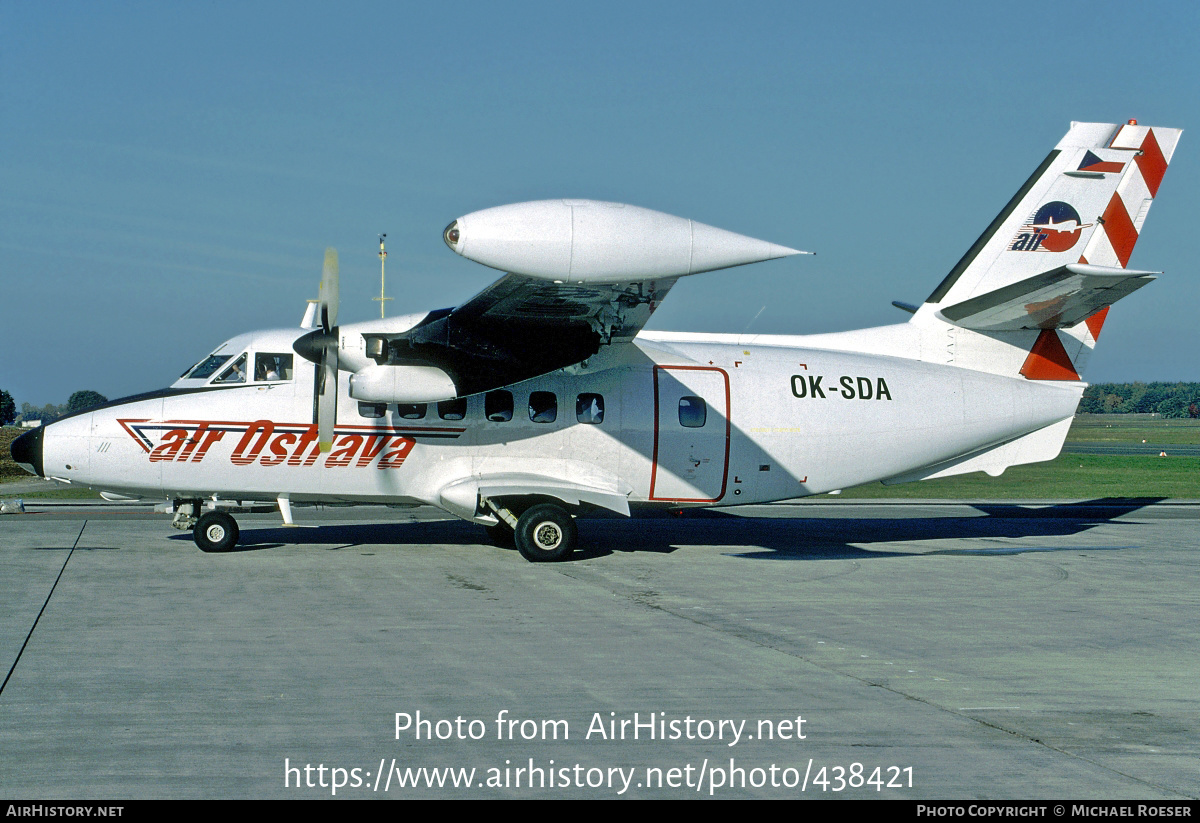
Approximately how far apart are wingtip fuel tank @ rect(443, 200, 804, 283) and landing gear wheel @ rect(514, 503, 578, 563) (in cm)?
532

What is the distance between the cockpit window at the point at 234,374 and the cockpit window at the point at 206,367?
15cm

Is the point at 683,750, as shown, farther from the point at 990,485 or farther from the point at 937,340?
the point at 990,485

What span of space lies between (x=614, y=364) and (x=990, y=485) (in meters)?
21.9

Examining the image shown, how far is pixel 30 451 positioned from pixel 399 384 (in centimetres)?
538

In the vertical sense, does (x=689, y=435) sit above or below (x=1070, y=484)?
above

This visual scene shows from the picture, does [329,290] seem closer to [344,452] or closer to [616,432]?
[344,452]

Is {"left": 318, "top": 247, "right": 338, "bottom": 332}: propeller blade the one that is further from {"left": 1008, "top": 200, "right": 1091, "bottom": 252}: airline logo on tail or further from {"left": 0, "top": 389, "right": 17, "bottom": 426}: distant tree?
{"left": 0, "top": 389, "right": 17, "bottom": 426}: distant tree

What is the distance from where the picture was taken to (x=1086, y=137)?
52.9 ft

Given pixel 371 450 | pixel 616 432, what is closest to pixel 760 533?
pixel 616 432

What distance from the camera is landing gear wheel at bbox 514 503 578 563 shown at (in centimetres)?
1418

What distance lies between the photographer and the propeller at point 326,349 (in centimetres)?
1320

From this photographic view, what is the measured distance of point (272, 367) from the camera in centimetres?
1455

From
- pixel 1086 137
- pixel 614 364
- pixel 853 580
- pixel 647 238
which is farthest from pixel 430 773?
pixel 1086 137

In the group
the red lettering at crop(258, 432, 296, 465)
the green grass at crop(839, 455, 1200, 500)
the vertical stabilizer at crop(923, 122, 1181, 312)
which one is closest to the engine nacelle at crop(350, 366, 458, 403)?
the red lettering at crop(258, 432, 296, 465)
